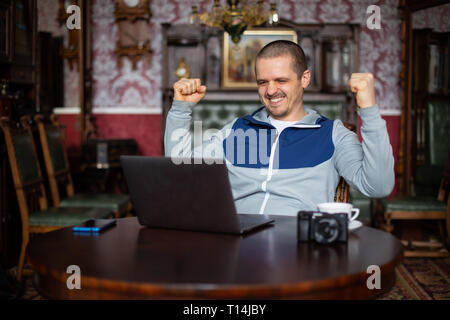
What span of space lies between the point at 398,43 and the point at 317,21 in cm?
94

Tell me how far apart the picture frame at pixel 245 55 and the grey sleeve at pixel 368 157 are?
3691 mm

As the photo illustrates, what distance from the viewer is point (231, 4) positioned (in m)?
3.92

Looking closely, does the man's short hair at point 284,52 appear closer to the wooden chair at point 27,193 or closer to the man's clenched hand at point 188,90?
the man's clenched hand at point 188,90

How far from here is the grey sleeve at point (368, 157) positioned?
1.73m

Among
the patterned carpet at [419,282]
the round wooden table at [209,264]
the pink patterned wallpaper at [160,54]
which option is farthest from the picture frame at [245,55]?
the round wooden table at [209,264]

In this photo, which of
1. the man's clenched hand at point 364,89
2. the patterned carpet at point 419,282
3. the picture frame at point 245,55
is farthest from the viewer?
the picture frame at point 245,55

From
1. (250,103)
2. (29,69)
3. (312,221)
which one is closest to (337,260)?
(312,221)

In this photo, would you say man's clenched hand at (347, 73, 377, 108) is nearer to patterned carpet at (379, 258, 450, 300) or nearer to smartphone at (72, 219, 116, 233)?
smartphone at (72, 219, 116, 233)

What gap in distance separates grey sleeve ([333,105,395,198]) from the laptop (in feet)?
1.62

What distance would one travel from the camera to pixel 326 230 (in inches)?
55.8

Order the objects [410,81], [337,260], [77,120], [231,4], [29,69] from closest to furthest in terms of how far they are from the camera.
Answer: [337,260] < [231,4] < [29,69] < [410,81] < [77,120]
